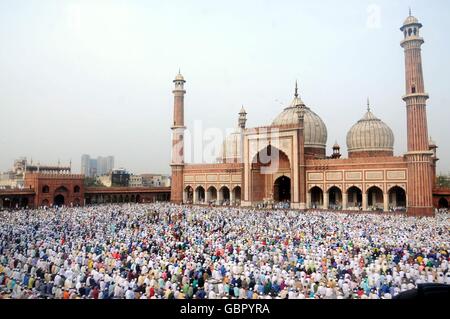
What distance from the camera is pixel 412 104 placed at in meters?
23.2

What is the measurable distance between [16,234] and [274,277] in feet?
38.8

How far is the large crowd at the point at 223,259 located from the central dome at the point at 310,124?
15.0 meters

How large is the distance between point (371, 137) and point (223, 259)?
956 inches

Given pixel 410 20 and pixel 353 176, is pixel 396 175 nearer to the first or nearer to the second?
pixel 353 176

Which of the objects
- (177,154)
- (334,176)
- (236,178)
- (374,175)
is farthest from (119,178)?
(374,175)

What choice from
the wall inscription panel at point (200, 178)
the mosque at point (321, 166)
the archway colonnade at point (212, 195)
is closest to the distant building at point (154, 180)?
the archway colonnade at point (212, 195)

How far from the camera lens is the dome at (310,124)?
3288 cm

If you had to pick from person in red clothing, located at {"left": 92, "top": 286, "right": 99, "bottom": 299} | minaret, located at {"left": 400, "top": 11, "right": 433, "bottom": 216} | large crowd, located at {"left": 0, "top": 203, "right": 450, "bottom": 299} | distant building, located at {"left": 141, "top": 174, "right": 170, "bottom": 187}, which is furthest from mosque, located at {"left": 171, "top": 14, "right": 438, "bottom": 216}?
distant building, located at {"left": 141, "top": 174, "right": 170, "bottom": 187}

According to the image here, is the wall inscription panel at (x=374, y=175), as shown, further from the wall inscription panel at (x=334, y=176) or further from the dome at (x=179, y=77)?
the dome at (x=179, y=77)

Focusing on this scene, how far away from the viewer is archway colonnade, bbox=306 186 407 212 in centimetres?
2511

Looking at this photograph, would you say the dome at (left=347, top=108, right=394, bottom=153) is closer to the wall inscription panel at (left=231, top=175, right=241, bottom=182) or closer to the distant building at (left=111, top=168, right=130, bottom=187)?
the wall inscription panel at (left=231, top=175, right=241, bottom=182)
